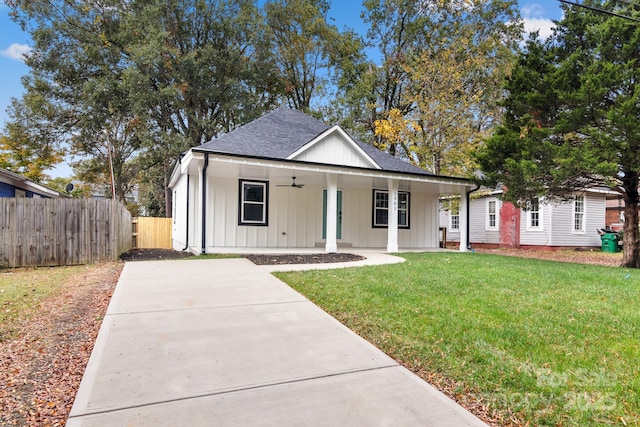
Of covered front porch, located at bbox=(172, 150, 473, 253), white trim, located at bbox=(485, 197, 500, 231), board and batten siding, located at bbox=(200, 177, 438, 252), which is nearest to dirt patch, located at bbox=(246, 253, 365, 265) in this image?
covered front porch, located at bbox=(172, 150, 473, 253)

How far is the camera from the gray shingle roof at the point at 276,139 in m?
10.4

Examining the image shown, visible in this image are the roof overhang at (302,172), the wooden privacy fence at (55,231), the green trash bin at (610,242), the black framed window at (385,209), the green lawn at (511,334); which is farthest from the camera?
the green trash bin at (610,242)

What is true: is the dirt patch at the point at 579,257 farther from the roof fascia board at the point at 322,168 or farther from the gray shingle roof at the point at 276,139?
the gray shingle roof at the point at 276,139

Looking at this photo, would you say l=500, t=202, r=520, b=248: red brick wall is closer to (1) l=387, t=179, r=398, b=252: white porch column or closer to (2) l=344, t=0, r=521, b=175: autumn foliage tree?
(2) l=344, t=0, r=521, b=175: autumn foliage tree

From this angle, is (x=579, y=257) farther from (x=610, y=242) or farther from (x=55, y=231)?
(x=55, y=231)

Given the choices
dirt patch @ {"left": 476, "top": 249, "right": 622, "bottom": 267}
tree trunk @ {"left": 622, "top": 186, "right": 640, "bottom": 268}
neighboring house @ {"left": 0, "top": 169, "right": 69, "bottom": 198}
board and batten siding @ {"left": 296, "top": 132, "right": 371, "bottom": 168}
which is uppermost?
board and batten siding @ {"left": 296, "top": 132, "right": 371, "bottom": 168}

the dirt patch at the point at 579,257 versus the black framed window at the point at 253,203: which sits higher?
the black framed window at the point at 253,203

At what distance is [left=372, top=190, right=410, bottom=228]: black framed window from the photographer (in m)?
13.7

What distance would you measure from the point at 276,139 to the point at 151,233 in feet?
25.0

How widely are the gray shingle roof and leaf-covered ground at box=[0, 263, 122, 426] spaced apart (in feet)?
16.9

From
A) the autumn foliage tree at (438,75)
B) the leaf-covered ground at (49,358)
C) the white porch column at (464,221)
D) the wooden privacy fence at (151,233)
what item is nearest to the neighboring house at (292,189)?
the white porch column at (464,221)

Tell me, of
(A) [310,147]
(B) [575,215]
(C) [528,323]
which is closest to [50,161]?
(A) [310,147]

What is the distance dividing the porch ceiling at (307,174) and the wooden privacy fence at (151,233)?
17.9 ft

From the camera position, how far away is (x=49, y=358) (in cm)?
316
